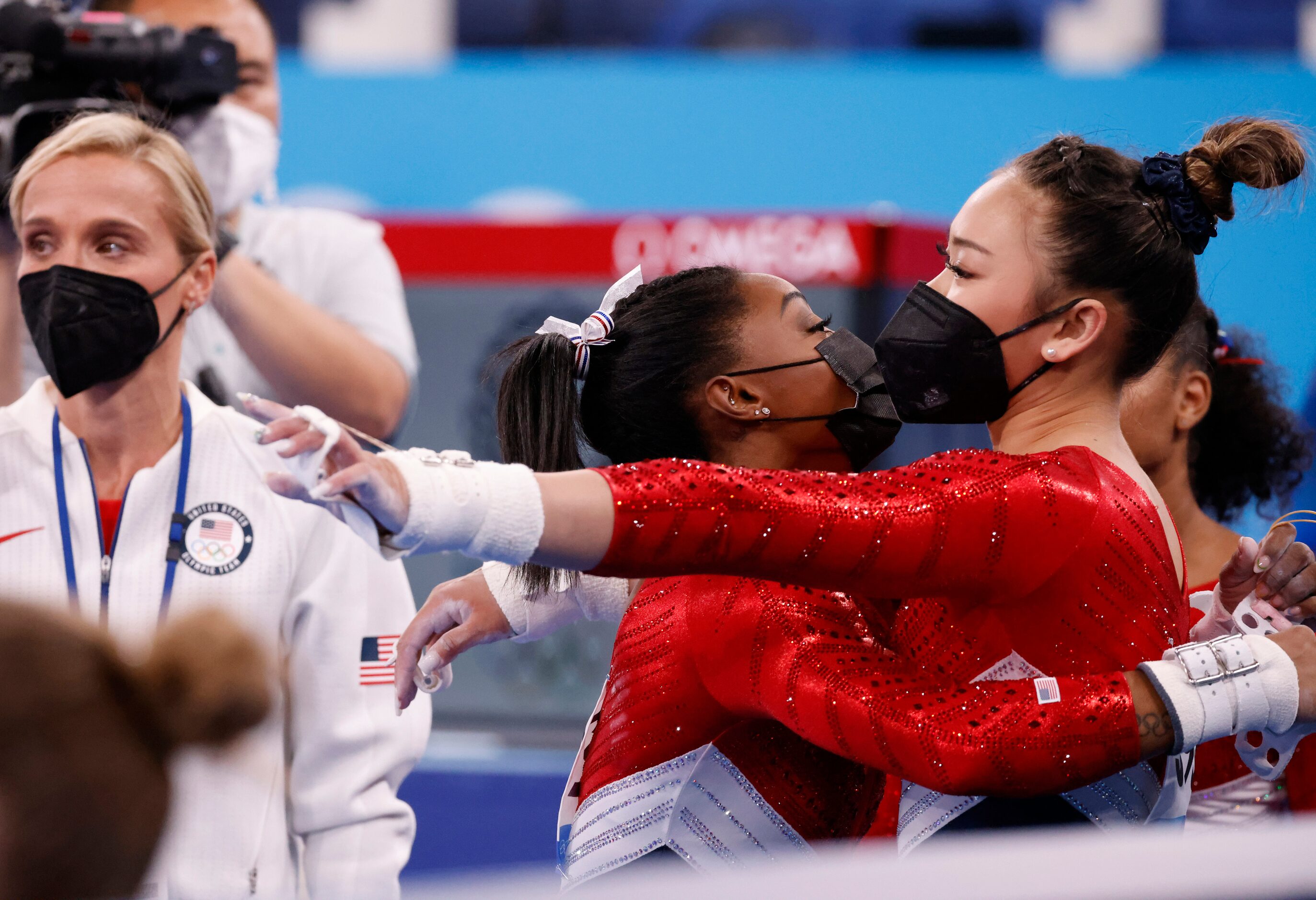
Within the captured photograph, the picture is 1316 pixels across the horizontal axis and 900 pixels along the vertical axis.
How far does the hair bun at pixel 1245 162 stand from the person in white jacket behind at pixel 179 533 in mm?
1262

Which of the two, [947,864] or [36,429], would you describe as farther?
[36,429]

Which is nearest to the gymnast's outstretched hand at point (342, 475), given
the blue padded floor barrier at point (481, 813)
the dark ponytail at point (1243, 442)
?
the dark ponytail at point (1243, 442)

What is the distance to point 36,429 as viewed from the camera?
2100mm

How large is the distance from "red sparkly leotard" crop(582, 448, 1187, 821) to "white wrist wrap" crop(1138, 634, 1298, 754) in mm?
50

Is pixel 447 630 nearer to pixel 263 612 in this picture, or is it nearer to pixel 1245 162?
pixel 263 612

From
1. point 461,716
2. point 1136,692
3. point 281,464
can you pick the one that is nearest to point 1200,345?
point 1136,692

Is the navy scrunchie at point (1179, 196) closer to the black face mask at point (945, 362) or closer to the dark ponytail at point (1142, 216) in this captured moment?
the dark ponytail at point (1142, 216)

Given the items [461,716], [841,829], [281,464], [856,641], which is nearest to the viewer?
[856,641]

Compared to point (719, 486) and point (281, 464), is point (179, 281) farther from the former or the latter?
point (719, 486)

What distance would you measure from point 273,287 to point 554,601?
1178mm

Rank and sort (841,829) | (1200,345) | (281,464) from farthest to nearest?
(1200,345) → (281,464) → (841,829)

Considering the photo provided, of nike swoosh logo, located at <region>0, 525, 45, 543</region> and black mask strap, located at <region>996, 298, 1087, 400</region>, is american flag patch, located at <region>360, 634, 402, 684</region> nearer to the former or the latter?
nike swoosh logo, located at <region>0, 525, 45, 543</region>

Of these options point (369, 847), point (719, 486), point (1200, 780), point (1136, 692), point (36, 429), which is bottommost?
point (369, 847)

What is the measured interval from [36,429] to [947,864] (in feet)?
5.79
